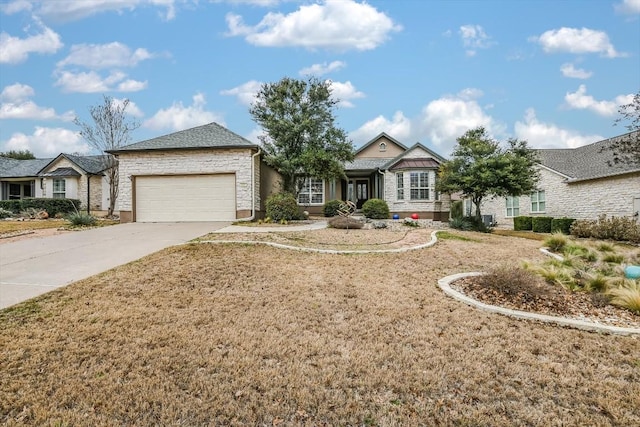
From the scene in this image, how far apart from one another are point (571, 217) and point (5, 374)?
77.8 feet

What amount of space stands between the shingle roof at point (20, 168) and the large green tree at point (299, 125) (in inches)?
779

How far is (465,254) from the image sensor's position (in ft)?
32.3

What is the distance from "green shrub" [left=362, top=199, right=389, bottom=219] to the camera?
20.0 metres

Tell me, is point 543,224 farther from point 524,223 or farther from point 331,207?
point 331,207

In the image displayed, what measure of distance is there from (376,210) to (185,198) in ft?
33.3

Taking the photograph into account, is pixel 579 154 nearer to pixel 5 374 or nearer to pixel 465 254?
pixel 465 254

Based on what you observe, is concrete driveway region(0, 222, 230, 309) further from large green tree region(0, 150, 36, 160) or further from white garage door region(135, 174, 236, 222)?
large green tree region(0, 150, 36, 160)

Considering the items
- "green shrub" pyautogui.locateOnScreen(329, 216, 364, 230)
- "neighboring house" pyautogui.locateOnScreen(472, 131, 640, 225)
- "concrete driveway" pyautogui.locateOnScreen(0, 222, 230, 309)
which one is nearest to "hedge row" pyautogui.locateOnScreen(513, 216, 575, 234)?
"neighboring house" pyautogui.locateOnScreen(472, 131, 640, 225)

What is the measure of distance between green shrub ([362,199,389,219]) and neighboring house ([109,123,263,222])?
20.7 feet

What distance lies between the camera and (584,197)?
18984 mm

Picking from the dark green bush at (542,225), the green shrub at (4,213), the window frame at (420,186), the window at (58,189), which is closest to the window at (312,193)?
the window frame at (420,186)

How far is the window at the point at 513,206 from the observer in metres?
23.1

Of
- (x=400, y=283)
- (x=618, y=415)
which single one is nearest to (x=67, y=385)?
(x=618, y=415)

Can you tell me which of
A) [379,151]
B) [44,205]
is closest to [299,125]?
[379,151]
